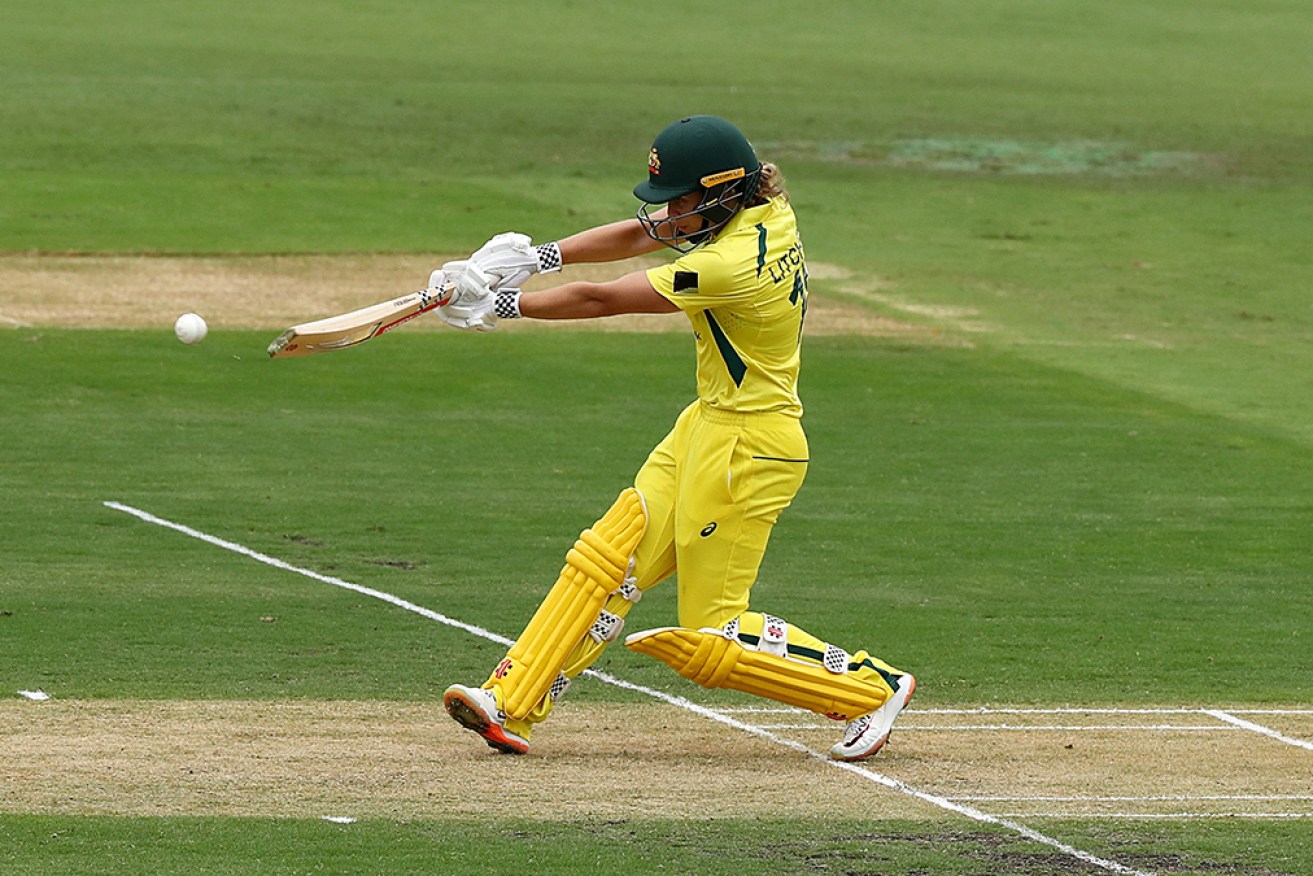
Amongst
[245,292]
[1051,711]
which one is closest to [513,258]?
[1051,711]

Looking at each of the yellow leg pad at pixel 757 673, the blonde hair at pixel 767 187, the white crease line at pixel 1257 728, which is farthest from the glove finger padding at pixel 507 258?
the white crease line at pixel 1257 728

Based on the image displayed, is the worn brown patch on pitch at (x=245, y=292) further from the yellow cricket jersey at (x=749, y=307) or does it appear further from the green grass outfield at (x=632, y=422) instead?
the yellow cricket jersey at (x=749, y=307)

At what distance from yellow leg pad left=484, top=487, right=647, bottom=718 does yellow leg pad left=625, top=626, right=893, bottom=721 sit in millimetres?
238

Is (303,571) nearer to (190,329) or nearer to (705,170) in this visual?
(190,329)

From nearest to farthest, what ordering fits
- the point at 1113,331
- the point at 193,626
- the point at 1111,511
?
the point at 193,626, the point at 1111,511, the point at 1113,331

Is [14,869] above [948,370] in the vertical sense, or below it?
above

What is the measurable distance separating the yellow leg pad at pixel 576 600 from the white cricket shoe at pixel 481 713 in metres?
0.08

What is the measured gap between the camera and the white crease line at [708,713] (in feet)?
23.5

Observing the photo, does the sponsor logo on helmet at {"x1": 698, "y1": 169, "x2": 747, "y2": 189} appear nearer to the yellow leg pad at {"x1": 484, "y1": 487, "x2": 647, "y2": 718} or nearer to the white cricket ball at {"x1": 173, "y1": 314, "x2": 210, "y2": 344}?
the yellow leg pad at {"x1": 484, "y1": 487, "x2": 647, "y2": 718}

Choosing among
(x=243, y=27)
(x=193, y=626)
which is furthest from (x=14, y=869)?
(x=243, y=27)

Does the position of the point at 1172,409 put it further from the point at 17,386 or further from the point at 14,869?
the point at 14,869

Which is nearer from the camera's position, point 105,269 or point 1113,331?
point 1113,331

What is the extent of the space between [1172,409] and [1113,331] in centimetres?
380

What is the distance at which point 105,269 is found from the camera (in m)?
23.0
